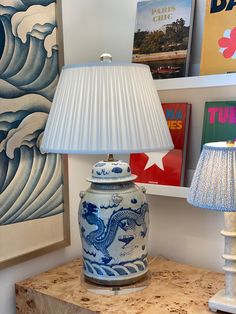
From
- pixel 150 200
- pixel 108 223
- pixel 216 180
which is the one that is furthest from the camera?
pixel 150 200

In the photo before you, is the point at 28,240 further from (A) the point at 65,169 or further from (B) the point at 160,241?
(B) the point at 160,241

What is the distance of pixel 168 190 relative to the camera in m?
1.38

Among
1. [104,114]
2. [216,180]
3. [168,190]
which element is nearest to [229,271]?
[216,180]

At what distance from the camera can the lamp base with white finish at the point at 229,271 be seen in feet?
3.51

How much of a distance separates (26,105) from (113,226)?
1.51 feet

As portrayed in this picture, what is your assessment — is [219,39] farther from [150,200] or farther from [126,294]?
[126,294]

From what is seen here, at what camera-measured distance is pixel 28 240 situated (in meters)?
1.35

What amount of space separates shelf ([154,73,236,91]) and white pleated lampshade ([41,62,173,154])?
8.3 inches

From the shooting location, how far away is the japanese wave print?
1.26 m

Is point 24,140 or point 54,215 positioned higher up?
Result: point 24,140

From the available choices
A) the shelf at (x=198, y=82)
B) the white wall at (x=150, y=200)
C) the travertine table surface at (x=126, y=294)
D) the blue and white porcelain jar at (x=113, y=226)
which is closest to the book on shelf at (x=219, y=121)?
the shelf at (x=198, y=82)

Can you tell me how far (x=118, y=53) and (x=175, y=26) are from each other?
0.92 ft

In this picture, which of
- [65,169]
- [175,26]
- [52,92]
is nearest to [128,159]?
[65,169]

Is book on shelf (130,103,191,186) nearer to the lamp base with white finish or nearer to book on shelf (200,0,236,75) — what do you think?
book on shelf (200,0,236,75)
